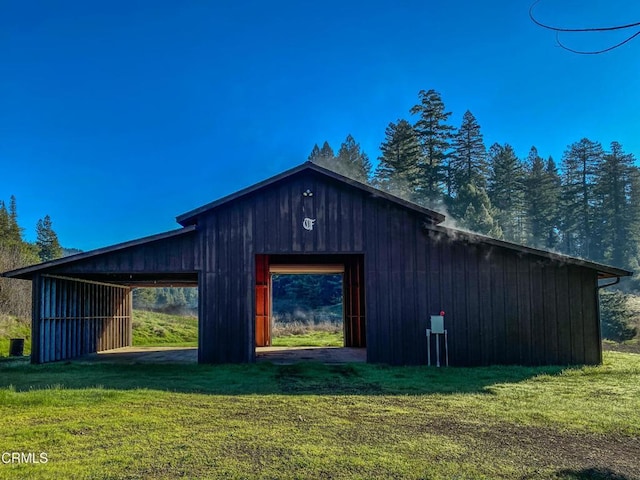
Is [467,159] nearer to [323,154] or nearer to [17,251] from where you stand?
[323,154]

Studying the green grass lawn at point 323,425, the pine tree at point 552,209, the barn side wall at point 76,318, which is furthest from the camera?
the pine tree at point 552,209

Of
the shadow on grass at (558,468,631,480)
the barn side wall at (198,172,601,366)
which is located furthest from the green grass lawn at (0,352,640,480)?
the barn side wall at (198,172,601,366)

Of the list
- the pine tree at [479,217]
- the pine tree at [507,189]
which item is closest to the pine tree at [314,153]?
the pine tree at [507,189]

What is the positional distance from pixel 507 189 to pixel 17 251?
118 feet

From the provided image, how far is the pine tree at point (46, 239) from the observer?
2023 inches

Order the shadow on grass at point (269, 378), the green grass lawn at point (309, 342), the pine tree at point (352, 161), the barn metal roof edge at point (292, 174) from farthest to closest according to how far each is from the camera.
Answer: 1. the pine tree at point (352, 161)
2. the green grass lawn at point (309, 342)
3. the barn metal roof edge at point (292, 174)
4. the shadow on grass at point (269, 378)

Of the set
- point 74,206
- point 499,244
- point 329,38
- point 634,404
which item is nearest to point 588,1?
point 634,404

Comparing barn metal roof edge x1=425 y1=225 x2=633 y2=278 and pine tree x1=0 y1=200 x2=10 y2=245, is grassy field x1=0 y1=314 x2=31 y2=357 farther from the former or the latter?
pine tree x1=0 y1=200 x2=10 y2=245

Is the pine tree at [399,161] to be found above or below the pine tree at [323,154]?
below

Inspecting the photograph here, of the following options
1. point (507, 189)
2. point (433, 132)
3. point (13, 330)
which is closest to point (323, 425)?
point (13, 330)

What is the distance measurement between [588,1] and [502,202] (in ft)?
126

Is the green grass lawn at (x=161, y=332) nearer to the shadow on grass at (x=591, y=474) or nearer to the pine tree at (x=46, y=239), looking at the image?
the shadow on grass at (x=591, y=474)

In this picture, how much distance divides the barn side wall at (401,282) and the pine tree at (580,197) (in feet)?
115

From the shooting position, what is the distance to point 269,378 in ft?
32.0
